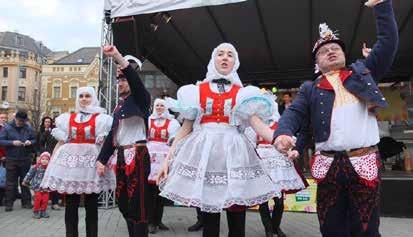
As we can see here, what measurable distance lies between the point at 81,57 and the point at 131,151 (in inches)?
2665

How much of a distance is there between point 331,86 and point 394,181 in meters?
5.90

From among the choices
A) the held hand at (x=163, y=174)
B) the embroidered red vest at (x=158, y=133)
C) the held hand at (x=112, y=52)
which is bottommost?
the held hand at (x=163, y=174)

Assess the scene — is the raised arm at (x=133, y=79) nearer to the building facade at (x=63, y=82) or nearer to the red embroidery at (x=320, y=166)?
the red embroidery at (x=320, y=166)

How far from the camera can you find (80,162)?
4656 millimetres

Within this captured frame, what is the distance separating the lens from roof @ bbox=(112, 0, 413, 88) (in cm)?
870

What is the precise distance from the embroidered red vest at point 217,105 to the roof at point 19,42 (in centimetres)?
7632

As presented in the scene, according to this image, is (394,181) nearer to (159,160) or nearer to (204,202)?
(159,160)

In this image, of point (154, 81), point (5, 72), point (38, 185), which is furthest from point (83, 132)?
point (5, 72)

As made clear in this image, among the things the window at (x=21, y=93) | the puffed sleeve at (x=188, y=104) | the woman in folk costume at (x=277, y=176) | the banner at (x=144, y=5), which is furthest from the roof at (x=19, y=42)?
the puffed sleeve at (x=188, y=104)

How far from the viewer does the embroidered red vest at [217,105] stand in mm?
3326

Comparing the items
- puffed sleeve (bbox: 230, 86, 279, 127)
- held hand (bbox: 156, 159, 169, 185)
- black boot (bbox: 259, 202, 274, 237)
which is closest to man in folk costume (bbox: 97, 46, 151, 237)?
held hand (bbox: 156, 159, 169, 185)

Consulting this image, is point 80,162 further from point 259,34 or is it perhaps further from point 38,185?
point 259,34

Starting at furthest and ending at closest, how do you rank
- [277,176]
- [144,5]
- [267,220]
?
[144,5], [267,220], [277,176]

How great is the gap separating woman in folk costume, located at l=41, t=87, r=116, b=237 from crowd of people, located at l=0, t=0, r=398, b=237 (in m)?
0.01
